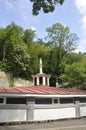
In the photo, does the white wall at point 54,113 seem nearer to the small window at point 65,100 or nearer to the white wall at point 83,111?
the small window at point 65,100

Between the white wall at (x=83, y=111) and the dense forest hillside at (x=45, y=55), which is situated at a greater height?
the dense forest hillside at (x=45, y=55)

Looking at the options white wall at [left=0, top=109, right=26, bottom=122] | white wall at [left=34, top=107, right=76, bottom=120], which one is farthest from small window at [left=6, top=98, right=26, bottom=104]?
white wall at [left=34, top=107, right=76, bottom=120]

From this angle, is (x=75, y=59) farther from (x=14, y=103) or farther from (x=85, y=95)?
(x=14, y=103)

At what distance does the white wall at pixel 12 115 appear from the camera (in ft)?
59.4

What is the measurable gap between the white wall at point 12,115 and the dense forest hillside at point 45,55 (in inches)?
901

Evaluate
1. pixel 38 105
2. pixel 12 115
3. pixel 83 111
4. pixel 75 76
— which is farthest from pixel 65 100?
pixel 75 76

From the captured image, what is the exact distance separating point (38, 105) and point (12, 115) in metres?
2.38

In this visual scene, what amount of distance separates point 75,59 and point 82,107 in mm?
38083

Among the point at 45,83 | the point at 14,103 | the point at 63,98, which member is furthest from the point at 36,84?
the point at 14,103

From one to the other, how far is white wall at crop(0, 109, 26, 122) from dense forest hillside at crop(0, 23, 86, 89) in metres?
22.9

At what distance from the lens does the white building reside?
60.4ft

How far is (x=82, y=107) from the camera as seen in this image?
2247 centimetres

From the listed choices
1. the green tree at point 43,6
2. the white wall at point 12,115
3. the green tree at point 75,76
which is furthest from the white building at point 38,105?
the green tree at point 75,76

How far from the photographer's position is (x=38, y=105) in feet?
64.6
